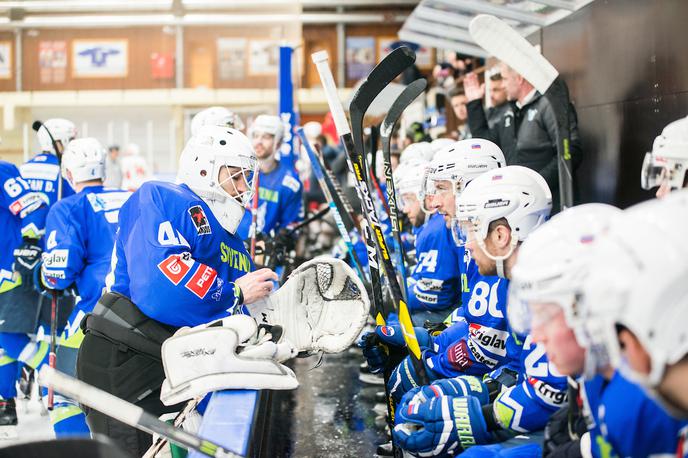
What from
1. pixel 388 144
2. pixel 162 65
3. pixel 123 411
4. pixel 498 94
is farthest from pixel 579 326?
pixel 162 65

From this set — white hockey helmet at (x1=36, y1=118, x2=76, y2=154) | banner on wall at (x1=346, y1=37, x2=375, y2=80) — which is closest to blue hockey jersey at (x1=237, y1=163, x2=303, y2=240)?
white hockey helmet at (x1=36, y1=118, x2=76, y2=154)

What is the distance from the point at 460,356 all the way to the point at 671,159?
34.3 inches

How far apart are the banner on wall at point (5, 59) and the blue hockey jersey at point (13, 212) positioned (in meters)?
11.7

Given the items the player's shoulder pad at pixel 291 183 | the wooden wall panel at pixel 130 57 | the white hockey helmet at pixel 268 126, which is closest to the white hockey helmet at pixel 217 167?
the white hockey helmet at pixel 268 126

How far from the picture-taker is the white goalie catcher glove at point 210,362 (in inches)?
92.1

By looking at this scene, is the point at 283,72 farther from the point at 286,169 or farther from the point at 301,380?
the point at 301,380

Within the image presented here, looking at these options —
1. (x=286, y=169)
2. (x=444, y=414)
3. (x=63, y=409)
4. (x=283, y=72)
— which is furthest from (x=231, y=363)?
(x=283, y=72)

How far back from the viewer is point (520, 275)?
1522mm

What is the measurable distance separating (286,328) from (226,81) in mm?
13981

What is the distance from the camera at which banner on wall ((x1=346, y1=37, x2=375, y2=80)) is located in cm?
1791

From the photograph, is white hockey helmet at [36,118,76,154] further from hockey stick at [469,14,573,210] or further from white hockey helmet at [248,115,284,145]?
hockey stick at [469,14,573,210]

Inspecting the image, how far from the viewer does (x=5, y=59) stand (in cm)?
1562

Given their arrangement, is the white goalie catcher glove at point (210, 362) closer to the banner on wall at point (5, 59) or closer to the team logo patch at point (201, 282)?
the team logo patch at point (201, 282)

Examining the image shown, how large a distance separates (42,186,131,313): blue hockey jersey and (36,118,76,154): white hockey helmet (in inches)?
49.3
